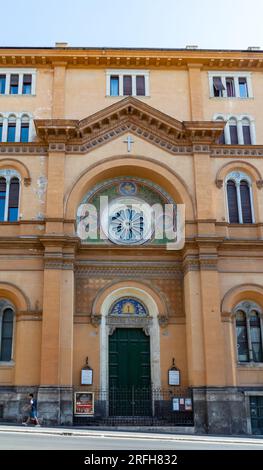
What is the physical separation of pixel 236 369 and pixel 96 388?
21.6 feet

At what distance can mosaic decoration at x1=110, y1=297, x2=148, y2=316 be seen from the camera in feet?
85.3

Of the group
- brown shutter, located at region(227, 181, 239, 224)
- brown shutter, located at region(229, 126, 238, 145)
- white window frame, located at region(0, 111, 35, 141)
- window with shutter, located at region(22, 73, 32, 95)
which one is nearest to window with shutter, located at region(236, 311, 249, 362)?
brown shutter, located at region(227, 181, 239, 224)

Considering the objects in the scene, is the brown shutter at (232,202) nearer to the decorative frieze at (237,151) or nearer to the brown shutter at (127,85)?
the decorative frieze at (237,151)

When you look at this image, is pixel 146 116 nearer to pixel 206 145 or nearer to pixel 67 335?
pixel 206 145

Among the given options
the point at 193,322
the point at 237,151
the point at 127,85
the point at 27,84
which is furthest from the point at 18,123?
the point at 193,322

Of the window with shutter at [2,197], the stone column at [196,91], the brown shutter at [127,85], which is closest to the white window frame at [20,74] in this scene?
the brown shutter at [127,85]

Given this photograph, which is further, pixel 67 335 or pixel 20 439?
pixel 67 335

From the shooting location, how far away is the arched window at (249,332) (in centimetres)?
2486

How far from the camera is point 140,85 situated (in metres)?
29.5

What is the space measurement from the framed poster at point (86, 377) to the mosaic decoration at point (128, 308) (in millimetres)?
3167

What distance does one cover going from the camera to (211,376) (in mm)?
23281
